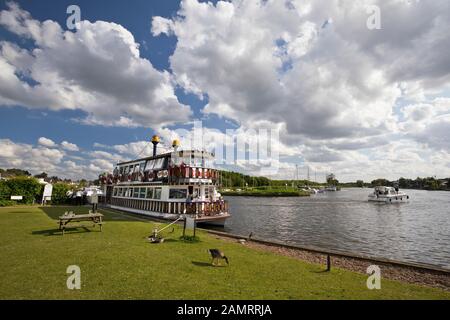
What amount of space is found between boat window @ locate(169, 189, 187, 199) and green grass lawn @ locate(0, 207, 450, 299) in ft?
38.7

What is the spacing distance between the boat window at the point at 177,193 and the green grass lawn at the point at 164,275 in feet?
38.7

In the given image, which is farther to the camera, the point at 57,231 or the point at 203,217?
the point at 203,217

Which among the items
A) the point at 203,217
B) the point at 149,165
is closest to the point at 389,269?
the point at 203,217

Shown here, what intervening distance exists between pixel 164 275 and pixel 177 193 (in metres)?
17.1

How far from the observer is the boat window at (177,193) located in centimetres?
2527

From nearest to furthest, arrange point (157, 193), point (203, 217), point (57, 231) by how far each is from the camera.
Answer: point (57, 231)
point (203, 217)
point (157, 193)

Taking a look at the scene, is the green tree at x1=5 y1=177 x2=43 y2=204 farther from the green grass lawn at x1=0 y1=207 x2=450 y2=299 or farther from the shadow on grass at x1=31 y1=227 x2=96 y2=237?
the green grass lawn at x1=0 y1=207 x2=450 y2=299

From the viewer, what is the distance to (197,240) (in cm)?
1508

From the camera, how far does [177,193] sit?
25.6 m

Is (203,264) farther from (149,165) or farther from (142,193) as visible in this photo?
(142,193)

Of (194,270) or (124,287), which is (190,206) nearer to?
(194,270)

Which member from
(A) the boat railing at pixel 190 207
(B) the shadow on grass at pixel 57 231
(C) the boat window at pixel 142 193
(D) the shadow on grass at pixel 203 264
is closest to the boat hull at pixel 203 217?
(A) the boat railing at pixel 190 207

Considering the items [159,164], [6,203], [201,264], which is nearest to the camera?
[201,264]

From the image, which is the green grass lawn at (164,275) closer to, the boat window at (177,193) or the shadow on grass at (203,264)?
the shadow on grass at (203,264)
